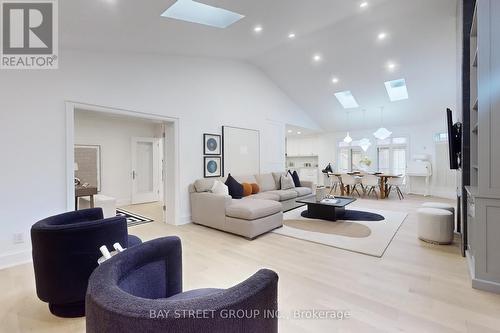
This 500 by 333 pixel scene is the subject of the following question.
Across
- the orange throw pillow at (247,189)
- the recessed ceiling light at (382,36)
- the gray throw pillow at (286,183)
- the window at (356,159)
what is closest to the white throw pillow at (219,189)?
the orange throw pillow at (247,189)

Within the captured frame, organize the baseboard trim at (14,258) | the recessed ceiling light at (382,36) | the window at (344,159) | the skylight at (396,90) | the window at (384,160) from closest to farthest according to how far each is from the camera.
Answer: the baseboard trim at (14,258) < the recessed ceiling light at (382,36) < the skylight at (396,90) < the window at (384,160) < the window at (344,159)

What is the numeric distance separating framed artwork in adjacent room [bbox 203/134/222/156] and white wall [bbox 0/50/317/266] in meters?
0.14

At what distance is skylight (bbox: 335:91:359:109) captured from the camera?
7602mm

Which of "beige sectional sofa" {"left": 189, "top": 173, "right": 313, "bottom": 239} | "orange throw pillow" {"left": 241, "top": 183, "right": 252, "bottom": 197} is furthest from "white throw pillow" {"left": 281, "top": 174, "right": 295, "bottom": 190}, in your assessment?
"orange throw pillow" {"left": 241, "top": 183, "right": 252, "bottom": 197}

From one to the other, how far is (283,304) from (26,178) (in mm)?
3368

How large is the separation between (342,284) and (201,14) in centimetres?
378

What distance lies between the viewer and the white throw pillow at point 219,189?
15.3ft

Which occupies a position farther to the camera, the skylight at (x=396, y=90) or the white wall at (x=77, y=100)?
the skylight at (x=396, y=90)

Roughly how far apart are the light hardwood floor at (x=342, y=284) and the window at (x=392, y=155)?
5.98 meters

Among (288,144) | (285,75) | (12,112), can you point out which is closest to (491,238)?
(12,112)

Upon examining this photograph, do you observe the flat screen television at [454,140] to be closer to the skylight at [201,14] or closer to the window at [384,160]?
the skylight at [201,14]

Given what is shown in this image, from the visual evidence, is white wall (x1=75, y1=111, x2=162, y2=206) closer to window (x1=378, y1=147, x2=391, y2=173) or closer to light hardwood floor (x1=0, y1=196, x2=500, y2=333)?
light hardwood floor (x1=0, y1=196, x2=500, y2=333)

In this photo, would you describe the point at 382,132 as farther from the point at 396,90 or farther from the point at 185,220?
the point at 185,220

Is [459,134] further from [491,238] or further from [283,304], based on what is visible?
[283,304]
